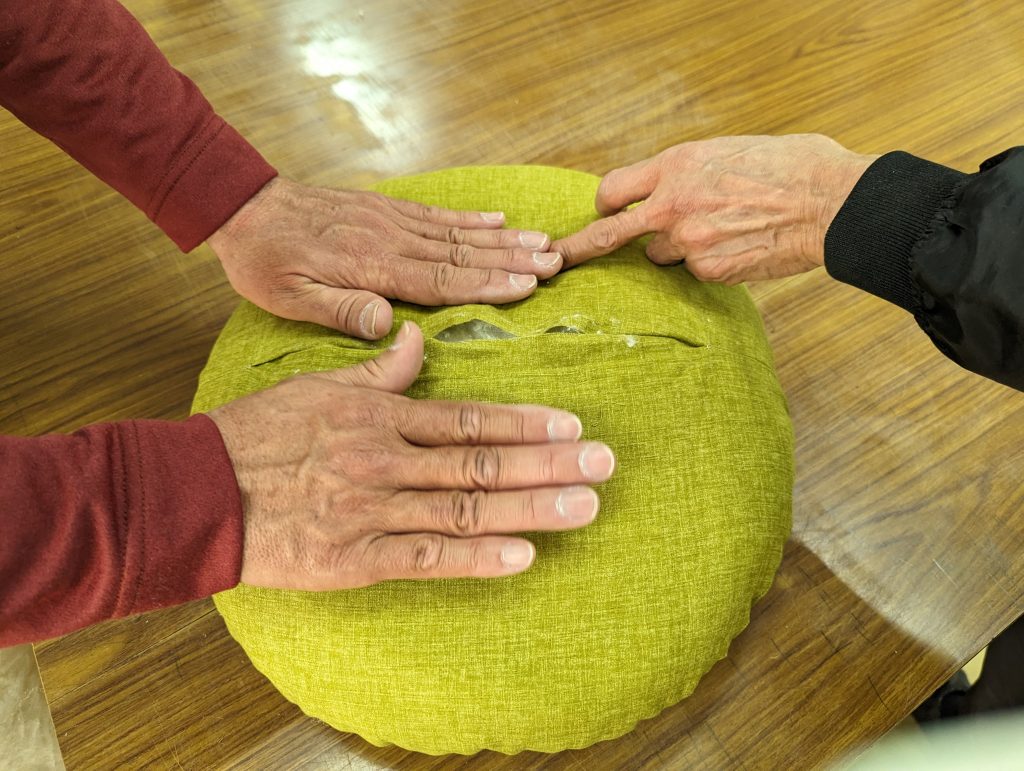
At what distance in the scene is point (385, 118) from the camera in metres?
1.94

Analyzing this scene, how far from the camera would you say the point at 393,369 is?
3.40 feet

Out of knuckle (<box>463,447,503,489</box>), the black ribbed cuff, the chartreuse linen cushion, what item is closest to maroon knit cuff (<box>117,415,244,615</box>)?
the chartreuse linen cushion

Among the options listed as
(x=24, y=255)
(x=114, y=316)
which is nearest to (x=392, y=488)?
(x=114, y=316)

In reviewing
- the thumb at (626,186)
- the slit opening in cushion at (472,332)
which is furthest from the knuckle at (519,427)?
the thumb at (626,186)

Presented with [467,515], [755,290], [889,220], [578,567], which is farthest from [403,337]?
[755,290]

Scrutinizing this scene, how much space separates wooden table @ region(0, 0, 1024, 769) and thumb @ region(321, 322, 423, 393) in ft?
1.83

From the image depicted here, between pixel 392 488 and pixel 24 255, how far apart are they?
4.15 feet

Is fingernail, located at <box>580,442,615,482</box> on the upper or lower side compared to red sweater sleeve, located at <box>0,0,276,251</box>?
lower

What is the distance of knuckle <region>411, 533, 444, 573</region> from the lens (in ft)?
3.06

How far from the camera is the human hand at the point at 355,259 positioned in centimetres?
121

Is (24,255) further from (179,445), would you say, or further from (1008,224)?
(1008,224)

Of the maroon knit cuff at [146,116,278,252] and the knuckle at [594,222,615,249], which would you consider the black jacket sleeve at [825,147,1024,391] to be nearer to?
the knuckle at [594,222,615,249]

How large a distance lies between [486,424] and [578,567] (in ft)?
0.77

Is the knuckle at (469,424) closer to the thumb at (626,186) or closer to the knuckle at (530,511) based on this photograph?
the knuckle at (530,511)
